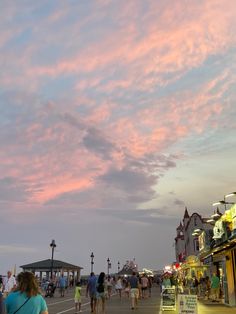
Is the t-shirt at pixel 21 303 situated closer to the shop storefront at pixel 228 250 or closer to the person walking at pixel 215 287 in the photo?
the shop storefront at pixel 228 250

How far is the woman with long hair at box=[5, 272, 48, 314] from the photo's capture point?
5.96m

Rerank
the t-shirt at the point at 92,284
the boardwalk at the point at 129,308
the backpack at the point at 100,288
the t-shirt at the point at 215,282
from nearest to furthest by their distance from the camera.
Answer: the backpack at the point at 100,288 → the t-shirt at the point at 92,284 → the boardwalk at the point at 129,308 → the t-shirt at the point at 215,282

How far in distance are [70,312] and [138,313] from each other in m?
3.18

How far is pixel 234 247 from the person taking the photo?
72.6 ft

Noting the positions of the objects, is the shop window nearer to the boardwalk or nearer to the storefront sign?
the boardwalk

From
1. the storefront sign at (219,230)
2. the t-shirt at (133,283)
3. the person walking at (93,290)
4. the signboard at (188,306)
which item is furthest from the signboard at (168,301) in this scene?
the signboard at (188,306)

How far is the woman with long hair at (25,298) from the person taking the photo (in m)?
5.96

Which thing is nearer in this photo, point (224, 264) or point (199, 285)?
point (224, 264)

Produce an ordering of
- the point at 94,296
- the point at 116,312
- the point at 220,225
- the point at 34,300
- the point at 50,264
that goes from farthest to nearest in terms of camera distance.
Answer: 1. the point at 50,264
2. the point at 220,225
3. the point at 116,312
4. the point at 94,296
5. the point at 34,300

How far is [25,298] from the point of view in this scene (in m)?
5.99

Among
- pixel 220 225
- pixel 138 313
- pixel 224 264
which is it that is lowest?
Result: pixel 138 313

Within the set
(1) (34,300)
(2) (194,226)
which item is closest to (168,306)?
(1) (34,300)

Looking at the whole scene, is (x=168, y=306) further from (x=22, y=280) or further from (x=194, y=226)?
(x=194, y=226)

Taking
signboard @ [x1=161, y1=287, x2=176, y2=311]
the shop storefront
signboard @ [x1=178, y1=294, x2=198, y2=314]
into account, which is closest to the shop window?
the shop storefront
